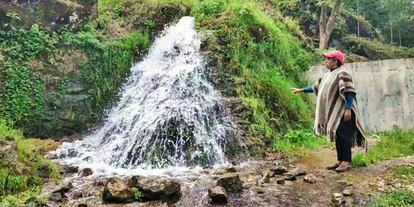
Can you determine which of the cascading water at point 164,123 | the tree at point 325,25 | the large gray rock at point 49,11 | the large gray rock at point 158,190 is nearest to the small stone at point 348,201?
the large gray rock at point 158,190

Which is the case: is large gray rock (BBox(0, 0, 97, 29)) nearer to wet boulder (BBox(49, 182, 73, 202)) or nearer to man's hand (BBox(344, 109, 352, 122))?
wet boulder (BBox(49, 182, 73, 202))

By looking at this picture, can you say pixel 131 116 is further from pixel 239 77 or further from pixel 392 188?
pixel 392 188

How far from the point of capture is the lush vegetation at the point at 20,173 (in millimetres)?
4523

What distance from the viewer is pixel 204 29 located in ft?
34.5

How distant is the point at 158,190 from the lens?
15.1ft

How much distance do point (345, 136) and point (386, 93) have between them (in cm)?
500

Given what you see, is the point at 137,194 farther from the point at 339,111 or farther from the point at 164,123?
the point at 164,123

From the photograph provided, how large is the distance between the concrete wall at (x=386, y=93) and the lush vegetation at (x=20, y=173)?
7.67 metres

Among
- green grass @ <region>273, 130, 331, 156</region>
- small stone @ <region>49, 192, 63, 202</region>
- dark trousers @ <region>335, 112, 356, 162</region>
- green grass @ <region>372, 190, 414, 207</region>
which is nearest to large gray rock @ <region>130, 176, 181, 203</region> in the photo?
small stone @ <region>49, 192, 63, 202</region>

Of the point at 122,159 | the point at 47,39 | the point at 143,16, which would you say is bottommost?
the point at 122,159

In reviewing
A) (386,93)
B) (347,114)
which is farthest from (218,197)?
(386,93)

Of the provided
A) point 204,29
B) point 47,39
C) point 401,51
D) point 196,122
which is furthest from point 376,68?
point 401,51

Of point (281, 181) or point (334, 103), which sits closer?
point (281, 181)

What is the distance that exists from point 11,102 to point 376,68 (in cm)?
866
